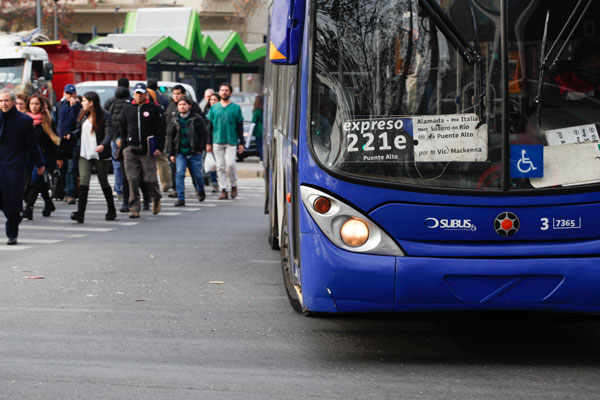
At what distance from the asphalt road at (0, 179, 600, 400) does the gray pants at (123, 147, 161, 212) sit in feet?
16.0

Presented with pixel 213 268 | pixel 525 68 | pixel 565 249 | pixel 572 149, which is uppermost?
pixel 525 68

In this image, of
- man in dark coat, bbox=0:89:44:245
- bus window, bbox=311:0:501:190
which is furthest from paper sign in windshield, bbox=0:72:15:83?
bus window, bbox=311:0:501:190

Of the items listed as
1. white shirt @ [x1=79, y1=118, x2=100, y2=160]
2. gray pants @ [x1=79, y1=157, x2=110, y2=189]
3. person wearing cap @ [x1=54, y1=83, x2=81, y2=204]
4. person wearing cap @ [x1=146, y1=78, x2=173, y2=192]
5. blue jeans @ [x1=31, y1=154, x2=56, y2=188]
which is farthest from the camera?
person wearing cap @ [x1=146, y1=78, x2=173, y2=192]

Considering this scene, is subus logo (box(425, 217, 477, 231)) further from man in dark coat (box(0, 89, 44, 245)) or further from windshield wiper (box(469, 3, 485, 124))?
man in dark coat (box(0, 89, 44, 245))

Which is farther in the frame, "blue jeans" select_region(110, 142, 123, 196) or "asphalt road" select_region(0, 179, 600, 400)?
"blue jeans" select_region(110, 142, 123, 196)

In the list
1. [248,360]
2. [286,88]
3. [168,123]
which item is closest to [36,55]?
[168,123]

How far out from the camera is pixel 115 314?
28.3ft

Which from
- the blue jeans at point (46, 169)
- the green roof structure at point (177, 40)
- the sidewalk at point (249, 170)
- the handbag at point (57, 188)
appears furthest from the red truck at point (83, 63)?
the blue jeans at point (46, 169)

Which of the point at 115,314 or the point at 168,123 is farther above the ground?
the point at 168,123

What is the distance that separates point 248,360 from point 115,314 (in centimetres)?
206

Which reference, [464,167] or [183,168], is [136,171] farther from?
[464,167]

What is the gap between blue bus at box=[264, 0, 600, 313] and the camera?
6.40m

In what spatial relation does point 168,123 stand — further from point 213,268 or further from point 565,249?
point 565,249

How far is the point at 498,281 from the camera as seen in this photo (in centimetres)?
639
